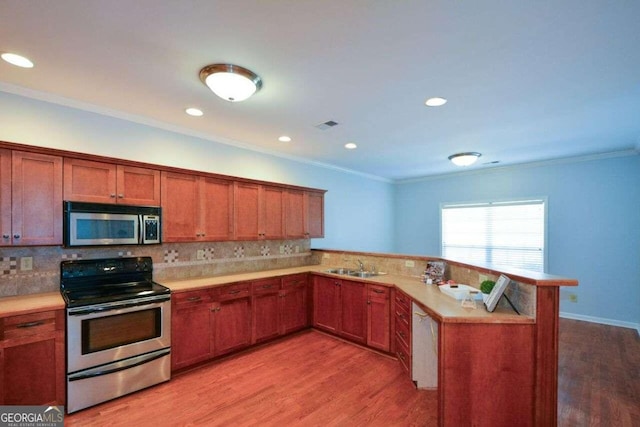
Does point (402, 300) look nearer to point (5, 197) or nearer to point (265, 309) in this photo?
point (265, 309)

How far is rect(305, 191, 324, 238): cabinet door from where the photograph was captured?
4.73m

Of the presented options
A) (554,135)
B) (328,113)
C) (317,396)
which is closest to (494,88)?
(328,113)

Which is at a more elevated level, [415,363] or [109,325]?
[109,325]

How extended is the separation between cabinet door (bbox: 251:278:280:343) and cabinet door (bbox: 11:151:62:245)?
80.2 inches

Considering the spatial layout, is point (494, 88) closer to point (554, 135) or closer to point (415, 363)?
point (554, 135)

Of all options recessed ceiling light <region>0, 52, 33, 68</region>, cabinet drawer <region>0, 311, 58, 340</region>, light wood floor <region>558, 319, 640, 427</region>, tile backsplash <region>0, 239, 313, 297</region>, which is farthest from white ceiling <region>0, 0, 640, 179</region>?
light wood floor <region>558, 319, 640, 427</region>

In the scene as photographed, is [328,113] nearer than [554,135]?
Yes

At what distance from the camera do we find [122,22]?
1777 millimetres

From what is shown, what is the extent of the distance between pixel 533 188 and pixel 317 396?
5.28 m

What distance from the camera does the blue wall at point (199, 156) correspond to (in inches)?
107

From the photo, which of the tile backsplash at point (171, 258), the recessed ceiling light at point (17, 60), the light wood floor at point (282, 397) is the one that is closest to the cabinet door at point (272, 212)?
the tile backsplash at point (171, 258)

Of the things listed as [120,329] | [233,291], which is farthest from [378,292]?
[120,329]

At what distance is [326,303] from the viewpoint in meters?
4.14

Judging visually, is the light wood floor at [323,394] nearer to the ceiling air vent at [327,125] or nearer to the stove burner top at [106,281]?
the stove burner top at [106,281]
